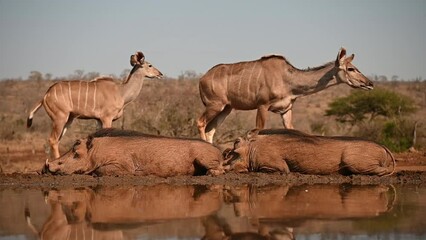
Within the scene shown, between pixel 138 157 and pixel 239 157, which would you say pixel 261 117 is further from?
pixel 138 157

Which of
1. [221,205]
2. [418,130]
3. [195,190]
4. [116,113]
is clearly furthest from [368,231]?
[418,130]

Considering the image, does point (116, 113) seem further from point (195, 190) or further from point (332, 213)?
point (332, 213)

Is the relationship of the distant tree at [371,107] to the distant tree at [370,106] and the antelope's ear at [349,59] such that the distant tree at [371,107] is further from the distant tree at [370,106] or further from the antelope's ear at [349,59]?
the antelope's ear at [349,59]

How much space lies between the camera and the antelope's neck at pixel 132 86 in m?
18.0

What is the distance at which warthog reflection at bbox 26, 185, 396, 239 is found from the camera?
8.20 metres

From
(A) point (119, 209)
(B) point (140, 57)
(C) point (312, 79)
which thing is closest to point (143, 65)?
(B) point (140, 57)

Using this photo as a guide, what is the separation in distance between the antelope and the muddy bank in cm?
341

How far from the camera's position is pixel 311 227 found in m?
8.35

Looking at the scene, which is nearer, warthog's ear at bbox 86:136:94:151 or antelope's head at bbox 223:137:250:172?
warthog's ear at bbox 86:136:94:151

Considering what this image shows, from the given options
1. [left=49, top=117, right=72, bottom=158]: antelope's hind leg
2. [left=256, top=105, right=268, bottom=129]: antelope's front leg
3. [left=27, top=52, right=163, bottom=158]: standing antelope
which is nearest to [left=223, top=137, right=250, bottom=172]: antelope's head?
[left=256, top=105, right=268, bottom=129]: antelope's front leg

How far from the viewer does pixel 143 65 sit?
18922 mm

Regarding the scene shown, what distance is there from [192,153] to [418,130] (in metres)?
15.0

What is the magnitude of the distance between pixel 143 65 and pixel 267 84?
12.4ft

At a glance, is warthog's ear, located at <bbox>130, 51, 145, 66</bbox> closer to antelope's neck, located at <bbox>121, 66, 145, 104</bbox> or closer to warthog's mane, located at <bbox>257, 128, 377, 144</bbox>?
antelope's neck, located at <bbox>121, 66, 145, 104</bbox>
